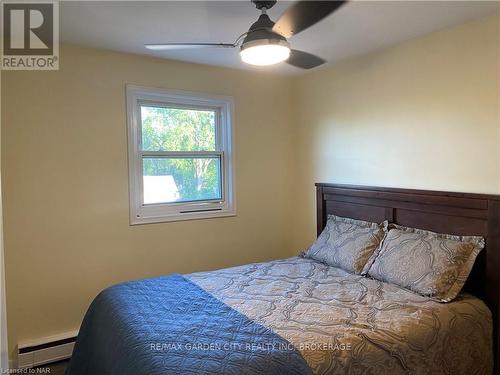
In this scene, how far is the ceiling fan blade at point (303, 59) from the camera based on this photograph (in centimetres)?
227

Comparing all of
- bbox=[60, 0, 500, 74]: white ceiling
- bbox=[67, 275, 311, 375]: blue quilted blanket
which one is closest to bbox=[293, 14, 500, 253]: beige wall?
bbox=[60, 0, 500, 74]: white ceiling

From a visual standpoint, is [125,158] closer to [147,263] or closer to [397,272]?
[147,263]

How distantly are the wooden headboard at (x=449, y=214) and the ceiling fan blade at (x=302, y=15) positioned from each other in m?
1.54

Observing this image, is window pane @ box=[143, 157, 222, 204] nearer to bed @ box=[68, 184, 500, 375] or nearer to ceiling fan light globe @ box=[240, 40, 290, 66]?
bed @ box=[68, 184, 500, 375]

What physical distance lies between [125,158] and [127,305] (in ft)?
4.42

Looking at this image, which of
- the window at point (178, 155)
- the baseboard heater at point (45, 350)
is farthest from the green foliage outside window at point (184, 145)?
the baseboard heater at point (45, 350)

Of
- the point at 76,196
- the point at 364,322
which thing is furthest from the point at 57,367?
the point at 364,322

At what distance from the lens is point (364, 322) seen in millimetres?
1901

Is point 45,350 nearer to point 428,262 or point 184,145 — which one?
point 184,145

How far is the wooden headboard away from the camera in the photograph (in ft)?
7.45

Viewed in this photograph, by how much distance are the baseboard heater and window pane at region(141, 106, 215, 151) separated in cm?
161

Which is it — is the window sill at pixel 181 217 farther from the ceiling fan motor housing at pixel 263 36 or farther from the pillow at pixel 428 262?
the ceiling fan motor housing at pixel 263 36

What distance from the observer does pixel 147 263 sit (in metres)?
3.20

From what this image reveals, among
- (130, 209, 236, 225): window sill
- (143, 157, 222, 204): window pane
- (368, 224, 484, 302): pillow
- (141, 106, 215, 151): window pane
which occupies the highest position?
(141, 106, 215, 151): window pane
